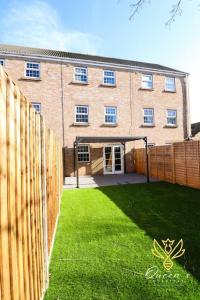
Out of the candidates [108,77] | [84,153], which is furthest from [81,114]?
[108,77]

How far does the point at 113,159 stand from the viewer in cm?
1797

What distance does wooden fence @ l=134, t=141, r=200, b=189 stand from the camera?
10.1m

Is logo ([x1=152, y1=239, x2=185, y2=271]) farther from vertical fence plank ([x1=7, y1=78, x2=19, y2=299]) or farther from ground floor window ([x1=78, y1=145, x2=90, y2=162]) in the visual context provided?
ground floor window ([x1=78, y1=145, x2=90, y2=162])

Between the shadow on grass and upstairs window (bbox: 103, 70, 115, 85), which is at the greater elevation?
upstairs window (bbox: 103, 70, 115, 85)

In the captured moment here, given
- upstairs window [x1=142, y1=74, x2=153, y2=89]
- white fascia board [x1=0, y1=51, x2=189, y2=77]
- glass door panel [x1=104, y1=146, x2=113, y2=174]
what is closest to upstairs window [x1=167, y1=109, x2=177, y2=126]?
upstairs window [x1=142, y1=74, x2=153, y2=89]

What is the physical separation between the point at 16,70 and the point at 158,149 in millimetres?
11948

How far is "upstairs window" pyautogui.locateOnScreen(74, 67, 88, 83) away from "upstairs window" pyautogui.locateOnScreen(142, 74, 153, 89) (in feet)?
18.0

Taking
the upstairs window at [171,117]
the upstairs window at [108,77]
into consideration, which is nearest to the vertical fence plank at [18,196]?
the upstairs window at [108,77]

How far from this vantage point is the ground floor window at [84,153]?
17.0 meters

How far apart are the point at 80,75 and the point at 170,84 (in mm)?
8878

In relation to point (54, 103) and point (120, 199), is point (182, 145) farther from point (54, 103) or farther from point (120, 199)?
point (54, 103)

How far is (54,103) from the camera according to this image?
16.5 metres

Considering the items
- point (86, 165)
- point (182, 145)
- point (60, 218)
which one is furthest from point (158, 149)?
point (60, 218)

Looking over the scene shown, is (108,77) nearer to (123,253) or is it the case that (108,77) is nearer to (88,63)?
(88,63)
